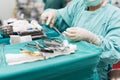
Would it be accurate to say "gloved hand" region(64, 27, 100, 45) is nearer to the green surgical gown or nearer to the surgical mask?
the green surgical gown

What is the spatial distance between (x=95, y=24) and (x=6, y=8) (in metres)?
2.46

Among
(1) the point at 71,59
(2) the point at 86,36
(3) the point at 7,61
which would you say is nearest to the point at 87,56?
(1) the point at 71,59

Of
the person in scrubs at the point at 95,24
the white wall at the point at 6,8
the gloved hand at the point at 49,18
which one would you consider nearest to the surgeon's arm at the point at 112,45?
the person in scrubs at the point at 95,24

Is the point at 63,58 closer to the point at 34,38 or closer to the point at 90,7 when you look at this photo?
the point at 34,38

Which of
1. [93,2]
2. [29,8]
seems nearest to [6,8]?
[29,8]

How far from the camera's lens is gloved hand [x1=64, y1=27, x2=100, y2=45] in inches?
41.3

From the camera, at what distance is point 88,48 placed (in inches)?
37.8

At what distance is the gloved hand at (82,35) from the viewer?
1.05 m

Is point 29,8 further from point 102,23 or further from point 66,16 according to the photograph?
point 102,23

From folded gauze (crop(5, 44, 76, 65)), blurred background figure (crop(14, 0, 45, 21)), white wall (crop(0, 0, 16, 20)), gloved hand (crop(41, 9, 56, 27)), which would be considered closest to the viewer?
folded gauze (crop(5, 44, 76, 65))

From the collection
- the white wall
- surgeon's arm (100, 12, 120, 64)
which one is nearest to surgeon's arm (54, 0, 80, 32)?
surgeon's arm (100, 12, 120, 64)

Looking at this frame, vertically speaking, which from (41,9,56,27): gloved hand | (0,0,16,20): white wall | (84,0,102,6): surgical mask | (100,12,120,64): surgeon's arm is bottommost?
(0,0,16,20): white wall

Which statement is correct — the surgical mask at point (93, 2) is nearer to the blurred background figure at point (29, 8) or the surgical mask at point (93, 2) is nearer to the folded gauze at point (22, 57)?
the folded gauze at point (22, 57)

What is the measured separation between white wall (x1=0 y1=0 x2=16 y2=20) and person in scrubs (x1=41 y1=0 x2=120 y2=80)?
206 centimetres
